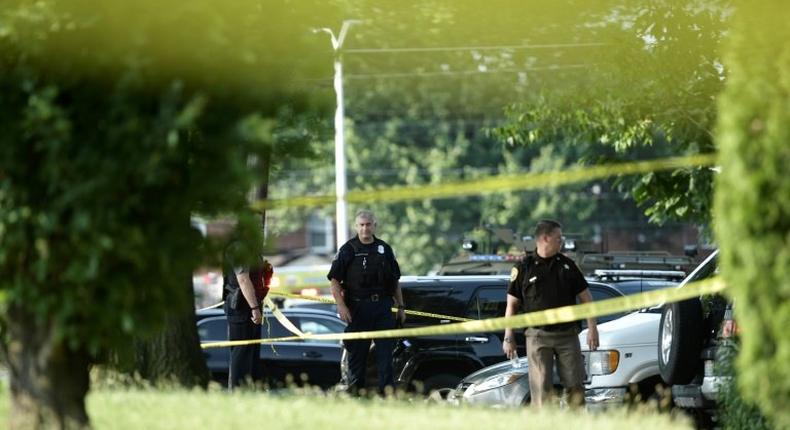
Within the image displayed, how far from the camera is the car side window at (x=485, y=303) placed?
13898 millimetres

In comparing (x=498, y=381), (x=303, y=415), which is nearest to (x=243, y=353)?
(x=498, y=381)

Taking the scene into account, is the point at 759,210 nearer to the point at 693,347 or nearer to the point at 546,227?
the point at 693,347

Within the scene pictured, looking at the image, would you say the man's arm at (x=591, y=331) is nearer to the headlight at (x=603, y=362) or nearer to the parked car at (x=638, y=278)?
the headlight at (x=603, y=362)

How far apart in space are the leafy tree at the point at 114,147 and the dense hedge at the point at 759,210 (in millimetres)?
1832

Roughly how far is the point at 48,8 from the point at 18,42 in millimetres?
191

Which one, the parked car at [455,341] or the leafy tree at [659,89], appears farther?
the parked car at [455,341]

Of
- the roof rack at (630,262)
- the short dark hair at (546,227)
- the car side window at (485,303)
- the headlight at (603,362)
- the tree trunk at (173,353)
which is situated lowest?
the headlight at (603,362)

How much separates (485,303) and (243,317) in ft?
9.37

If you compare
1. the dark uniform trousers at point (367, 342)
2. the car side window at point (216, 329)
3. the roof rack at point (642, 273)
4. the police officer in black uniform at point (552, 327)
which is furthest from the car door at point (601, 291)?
the car side window at point (216, 329)

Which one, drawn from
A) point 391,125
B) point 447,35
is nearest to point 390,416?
point 447,35

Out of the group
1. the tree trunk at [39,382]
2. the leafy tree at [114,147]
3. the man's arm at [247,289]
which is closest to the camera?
the leafy tree at [114,147]

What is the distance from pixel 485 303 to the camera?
1392cm

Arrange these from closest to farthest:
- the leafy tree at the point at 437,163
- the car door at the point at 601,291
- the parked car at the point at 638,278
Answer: the car door at the point at 601,291
the parked car at the point at 638,278
the leafy tree at the point at 437,163

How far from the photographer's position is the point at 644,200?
456 inches
